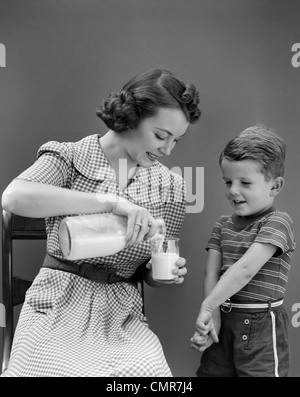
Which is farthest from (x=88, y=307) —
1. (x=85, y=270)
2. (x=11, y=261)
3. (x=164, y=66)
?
(x=164, y=66)

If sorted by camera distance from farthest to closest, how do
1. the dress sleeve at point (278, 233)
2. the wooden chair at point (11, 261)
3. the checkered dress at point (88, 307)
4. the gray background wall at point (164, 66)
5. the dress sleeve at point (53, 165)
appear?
1. the gray background wall at point (164, 66)
2. the wooden chair at point (11, 261)
3. the dress sleeve at point (278, 233)
4. the dress sleeve at point (53, 165)
5. the checkered dress at point (88, 307)

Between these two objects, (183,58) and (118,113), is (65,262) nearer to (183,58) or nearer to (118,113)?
(118,113)

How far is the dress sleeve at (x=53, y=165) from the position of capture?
1235mm

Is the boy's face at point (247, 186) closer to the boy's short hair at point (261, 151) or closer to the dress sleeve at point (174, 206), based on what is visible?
the boy's short hair at point (261, 151)

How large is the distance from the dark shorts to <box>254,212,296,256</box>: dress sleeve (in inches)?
6.8

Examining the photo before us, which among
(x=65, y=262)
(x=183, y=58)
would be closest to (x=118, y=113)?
(x=65, y=262)

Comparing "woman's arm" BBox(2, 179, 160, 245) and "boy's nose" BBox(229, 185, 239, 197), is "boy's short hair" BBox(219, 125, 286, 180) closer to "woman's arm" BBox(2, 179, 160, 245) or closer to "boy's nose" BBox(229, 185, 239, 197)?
"boy's nose" BBox(229, 185, 239, 197)

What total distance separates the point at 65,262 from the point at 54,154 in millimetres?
271

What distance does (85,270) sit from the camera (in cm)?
132

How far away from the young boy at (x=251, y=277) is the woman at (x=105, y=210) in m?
0.14

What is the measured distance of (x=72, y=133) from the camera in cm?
176

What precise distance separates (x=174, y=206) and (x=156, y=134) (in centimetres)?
26

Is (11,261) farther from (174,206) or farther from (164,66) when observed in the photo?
(164,66)

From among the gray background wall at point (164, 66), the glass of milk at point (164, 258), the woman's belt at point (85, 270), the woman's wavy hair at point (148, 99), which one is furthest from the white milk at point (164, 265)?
the gray background wall at point (164, 66)
